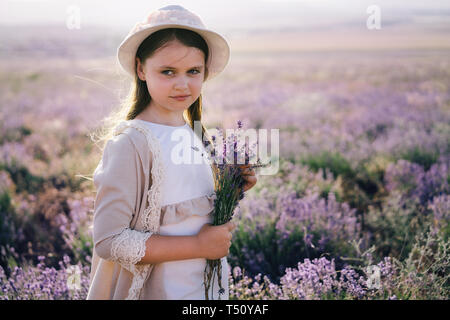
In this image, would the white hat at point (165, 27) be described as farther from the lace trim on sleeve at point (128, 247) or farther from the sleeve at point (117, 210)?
the lace trim on sleeve at point (128, 247)

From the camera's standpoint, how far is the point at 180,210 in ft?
5.73

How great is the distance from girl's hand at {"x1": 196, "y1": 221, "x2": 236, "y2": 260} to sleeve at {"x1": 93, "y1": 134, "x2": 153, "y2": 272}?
23 centimetres

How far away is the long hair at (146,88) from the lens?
1784 mm

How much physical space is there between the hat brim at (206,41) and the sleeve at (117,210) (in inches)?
19.5

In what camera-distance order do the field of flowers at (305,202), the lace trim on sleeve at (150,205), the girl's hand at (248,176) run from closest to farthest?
the lace trim on sleeve at (150,205) < the girl's hand at (248,176) < the field of flowers at (305,202)

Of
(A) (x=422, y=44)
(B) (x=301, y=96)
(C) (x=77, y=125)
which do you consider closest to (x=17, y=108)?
(C) (x=77, y=125)

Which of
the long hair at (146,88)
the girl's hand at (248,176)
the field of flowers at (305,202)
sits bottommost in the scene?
the field of flowers at (305,202)

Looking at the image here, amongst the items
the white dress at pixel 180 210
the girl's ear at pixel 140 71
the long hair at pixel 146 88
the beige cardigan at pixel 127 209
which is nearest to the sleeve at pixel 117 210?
the beige cardigan at pixel 127 209

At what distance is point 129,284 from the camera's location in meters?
1.75

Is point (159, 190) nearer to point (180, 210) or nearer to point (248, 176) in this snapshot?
point (180, 210)

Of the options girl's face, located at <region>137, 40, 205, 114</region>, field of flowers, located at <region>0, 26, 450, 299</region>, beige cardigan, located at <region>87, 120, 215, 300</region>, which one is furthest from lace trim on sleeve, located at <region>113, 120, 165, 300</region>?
field of flowers, located at <region>0, 26, 450, 299</region>

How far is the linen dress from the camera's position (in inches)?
62.6
